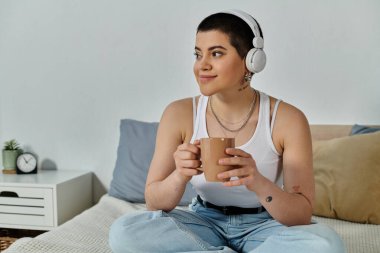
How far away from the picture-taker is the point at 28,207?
2.41 m

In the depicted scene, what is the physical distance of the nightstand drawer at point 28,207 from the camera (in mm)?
2383

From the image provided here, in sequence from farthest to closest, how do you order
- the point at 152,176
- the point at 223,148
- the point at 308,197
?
the point at 152,176
the point at 308,197
the point at 223,148

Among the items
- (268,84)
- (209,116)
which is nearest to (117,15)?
(268,84)

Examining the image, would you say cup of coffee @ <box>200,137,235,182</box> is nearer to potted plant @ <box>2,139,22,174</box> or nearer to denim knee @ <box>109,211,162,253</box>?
denim knee @ <box>109,211,162,253</box>

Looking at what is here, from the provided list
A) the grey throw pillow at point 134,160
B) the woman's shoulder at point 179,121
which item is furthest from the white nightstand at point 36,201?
the woman's shoulder at point 179,121

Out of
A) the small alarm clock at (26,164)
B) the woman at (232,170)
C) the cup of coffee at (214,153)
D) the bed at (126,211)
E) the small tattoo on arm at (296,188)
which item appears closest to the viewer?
the cup of coffee at (214,153)

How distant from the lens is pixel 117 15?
2.63m

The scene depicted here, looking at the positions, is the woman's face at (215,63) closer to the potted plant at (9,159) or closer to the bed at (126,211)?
the bed at (126,211)

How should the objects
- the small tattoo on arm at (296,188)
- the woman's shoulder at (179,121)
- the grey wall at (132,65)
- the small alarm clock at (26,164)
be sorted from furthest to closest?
the small alarm clock at (26,164) < the grey wall at (132,65) < the woman's shoulder at (179,121) < the small tattoo on arm at (296,188)

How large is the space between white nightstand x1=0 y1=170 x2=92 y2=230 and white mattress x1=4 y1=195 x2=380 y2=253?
1.14 ft

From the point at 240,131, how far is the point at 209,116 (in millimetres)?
114

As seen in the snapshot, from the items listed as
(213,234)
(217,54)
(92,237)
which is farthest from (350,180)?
(92,237)

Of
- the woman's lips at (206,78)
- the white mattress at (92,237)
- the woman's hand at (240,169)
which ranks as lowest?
the white mattress at (92,237)

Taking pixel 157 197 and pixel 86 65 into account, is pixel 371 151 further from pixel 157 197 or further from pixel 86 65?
pixel 86 65
